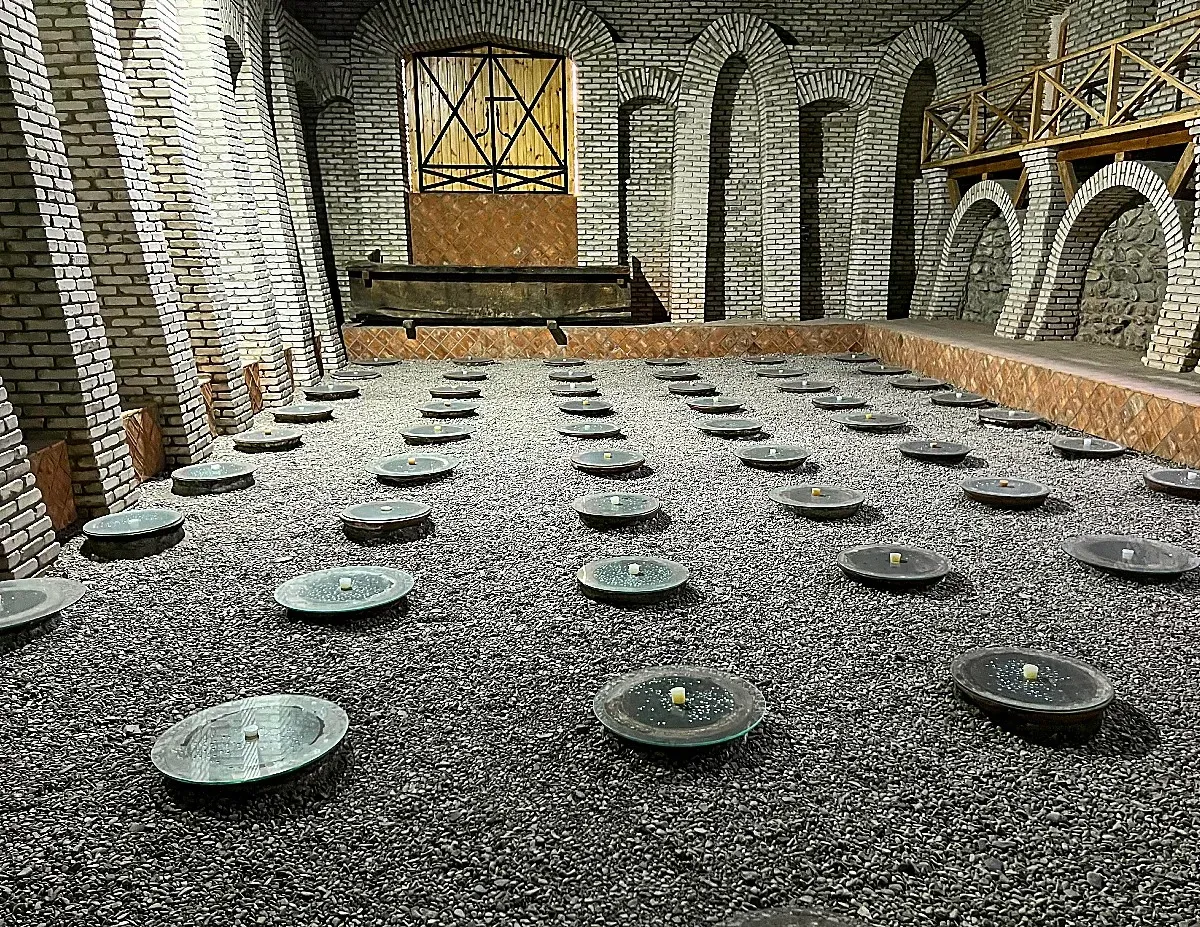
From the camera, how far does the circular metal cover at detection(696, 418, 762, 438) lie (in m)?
8.16

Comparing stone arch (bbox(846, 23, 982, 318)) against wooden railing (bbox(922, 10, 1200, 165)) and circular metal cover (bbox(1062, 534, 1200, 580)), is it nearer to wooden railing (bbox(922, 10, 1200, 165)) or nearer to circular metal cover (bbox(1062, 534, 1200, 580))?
wooden railing (bbox(922, 10, 1200, 165))

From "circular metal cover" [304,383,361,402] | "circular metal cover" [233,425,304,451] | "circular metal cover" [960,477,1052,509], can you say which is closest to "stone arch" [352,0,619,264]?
"circular metal cover" [304,383,361,402]

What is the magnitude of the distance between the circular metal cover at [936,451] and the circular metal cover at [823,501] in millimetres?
1490

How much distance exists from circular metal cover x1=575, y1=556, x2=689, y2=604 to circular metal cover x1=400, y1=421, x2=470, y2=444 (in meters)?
3.63

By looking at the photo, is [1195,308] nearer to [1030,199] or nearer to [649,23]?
[1030,199]

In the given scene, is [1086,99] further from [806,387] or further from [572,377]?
[572,377]

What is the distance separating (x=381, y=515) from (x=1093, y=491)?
207 inches

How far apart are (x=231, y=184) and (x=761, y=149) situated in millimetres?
9332

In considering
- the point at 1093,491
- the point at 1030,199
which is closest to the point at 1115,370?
the point at 1093,491

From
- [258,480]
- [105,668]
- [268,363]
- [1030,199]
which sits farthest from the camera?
→ [1030,199]

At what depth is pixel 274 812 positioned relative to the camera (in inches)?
111

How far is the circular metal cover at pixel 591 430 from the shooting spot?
8117 millimetres

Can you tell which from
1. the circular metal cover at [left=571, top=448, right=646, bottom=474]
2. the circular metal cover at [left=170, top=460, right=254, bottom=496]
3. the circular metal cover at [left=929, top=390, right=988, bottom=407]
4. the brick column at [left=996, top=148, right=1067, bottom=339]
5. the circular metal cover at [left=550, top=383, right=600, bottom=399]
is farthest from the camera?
the brick column at [left=996, top=148, right=1067, bottom=339]

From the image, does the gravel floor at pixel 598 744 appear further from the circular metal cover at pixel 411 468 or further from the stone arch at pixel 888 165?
the stone arch at pixel 888 165
